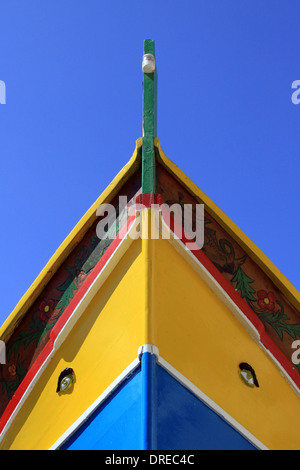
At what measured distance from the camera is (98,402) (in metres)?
2.81

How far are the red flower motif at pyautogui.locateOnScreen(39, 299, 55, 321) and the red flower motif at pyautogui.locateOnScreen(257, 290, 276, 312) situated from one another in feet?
4.02

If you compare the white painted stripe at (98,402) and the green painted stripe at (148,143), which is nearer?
the white painted stripe at (98,402)

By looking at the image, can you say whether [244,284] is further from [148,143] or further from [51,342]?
[51,342]

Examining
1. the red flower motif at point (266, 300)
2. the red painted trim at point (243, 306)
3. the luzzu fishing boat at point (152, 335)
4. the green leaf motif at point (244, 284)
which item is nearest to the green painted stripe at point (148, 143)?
the luzzu fishing boat at point (152, 335)

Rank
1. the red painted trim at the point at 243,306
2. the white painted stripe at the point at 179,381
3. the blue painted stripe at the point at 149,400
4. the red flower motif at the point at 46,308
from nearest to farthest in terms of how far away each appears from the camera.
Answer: the blue painted stripe at the point at 149,400 < the white painted stripe at the point at 179,381 < the red painted trim at the point at 243,306 < the red flower motif at the point at 46,308

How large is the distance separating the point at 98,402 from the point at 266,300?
3.82ft

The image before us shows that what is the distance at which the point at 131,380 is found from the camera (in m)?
2.69

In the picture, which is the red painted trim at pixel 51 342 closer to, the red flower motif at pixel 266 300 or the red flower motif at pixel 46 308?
the red flower motif at pixel 46 308

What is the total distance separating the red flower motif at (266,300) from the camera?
3.37 meters

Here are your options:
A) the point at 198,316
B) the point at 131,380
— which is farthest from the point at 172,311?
the point at 131,380

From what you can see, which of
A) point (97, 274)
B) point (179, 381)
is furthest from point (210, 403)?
point (97, 274)

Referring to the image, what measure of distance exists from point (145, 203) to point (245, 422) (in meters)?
1.24
